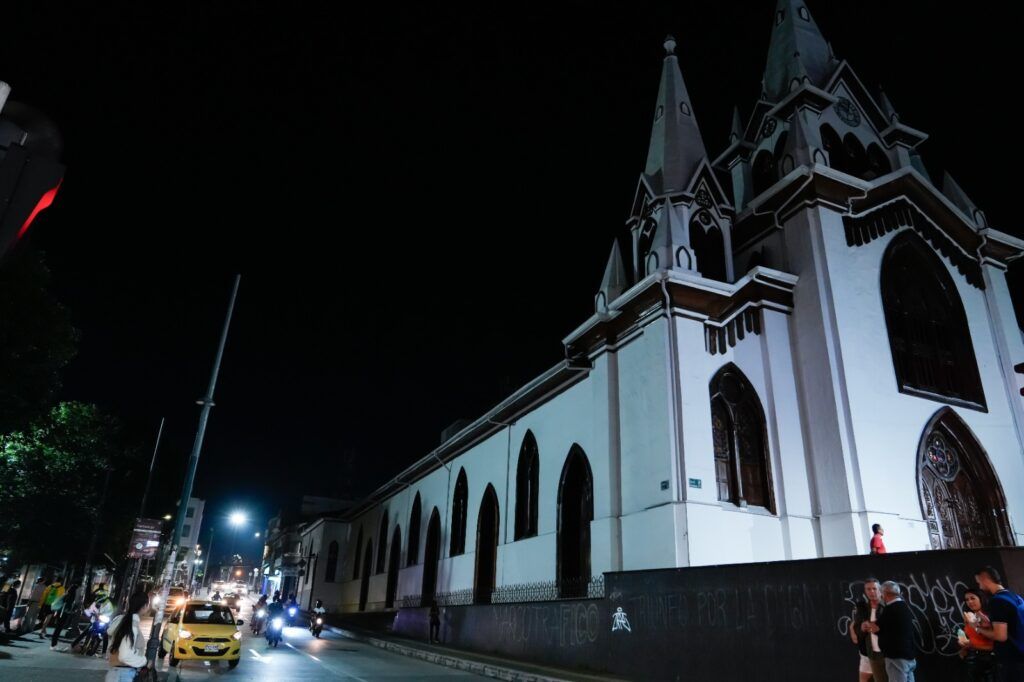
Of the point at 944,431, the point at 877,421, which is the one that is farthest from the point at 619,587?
the point at 944,431

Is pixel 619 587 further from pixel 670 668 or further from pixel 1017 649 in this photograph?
pixel 1017 649

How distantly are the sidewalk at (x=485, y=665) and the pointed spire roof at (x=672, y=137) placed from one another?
43.7 feet

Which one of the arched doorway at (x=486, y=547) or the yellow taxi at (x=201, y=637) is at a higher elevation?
the arched doorway at (x=486, y=547)

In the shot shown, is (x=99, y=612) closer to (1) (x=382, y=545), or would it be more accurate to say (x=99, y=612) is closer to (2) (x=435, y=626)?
(2) (x=435, y=626)

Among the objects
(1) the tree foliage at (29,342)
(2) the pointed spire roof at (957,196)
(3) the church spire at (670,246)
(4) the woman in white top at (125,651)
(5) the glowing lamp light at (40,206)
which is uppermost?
(2) the pointed spire roof at (957,196)

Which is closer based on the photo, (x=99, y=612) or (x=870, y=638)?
(x=870, y=638)

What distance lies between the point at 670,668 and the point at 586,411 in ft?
28.7

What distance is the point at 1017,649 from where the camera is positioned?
20.5 feet

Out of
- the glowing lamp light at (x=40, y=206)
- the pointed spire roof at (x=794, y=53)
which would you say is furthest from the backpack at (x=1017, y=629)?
the pointed spire roof at (x=794, y=53)

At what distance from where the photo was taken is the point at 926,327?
18469 millimetres

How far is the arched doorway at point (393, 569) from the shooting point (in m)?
36.4

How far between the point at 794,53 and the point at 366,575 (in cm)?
3828

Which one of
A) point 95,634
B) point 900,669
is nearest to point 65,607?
point 95,634

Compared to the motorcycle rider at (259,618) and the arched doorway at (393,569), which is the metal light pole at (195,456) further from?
the arched doorway at (393,569)
